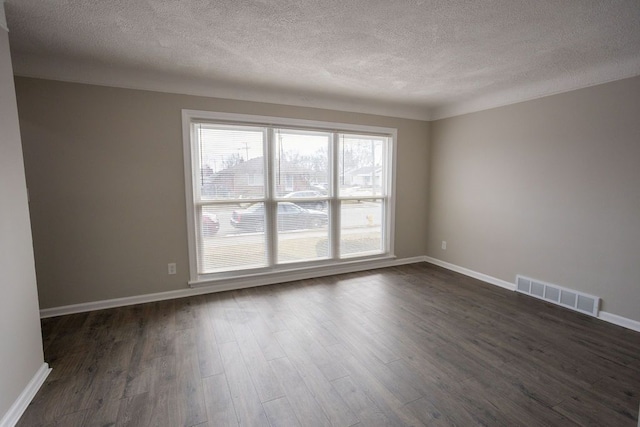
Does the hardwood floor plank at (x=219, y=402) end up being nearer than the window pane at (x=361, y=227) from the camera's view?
Yes

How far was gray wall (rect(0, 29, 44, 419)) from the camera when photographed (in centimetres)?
165

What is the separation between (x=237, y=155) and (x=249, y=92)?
0.78m

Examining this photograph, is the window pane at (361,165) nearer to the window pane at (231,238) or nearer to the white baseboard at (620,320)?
the window pane at (231,238)

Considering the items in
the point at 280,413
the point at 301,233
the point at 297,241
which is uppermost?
the point at 301,233

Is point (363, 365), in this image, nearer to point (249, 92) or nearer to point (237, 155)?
point (237, 155)

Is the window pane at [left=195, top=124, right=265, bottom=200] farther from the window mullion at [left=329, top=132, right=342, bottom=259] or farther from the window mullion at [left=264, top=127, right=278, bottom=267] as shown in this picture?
the window mullion at [left=329, top=132, right=342, bottom=259]

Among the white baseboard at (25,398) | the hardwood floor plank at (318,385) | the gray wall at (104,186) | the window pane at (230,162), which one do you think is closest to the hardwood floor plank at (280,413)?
the hardwood floor plank at (318,385)

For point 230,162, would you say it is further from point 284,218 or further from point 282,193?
point 284,218

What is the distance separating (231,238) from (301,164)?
136cm

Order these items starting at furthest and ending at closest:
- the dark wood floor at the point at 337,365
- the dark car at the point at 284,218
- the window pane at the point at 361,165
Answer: the window pane at the point at 361,165 → the dark car at the point at 284,218 → the dark wood floor at the point at 337,365

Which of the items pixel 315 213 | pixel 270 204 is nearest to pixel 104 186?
pixel 270 204

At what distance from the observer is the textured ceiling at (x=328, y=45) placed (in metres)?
1.88

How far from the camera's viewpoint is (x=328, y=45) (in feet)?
7.84

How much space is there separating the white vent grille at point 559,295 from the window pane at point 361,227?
6.40 ft
